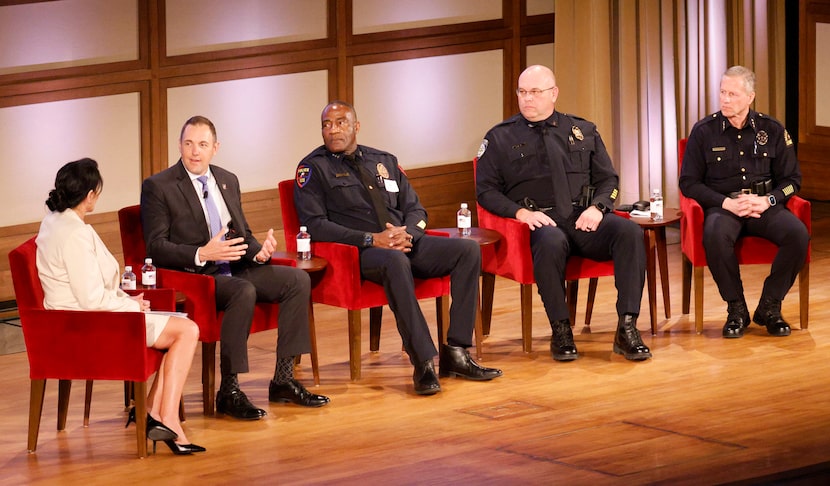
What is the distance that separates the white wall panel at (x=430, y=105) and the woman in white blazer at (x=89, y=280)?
391 cm

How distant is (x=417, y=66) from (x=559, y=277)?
312 cm

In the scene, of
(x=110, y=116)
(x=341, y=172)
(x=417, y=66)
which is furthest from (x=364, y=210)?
(x=417, y=66)

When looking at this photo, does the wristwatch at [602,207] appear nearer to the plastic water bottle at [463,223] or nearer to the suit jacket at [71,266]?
the plastic water bottle at [463,223]

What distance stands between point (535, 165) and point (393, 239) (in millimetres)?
933

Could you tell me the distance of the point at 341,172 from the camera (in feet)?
20.0

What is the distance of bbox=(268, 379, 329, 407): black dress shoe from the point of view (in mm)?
5492

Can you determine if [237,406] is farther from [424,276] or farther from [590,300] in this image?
[590,300]

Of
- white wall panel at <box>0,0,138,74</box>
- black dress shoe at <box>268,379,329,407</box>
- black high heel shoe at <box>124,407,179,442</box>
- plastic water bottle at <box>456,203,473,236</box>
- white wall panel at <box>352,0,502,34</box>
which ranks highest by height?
white wall panel at <box>352,0,502,34</box>

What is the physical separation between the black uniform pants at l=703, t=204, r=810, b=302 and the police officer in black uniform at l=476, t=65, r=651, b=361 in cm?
51

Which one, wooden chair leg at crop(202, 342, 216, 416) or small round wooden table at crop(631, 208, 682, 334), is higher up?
small round wooden table at crop(631, 208, 682, 334)

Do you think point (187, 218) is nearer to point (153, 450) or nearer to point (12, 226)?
point (153, 450)

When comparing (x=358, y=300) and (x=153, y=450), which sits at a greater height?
(x=358, y=300)

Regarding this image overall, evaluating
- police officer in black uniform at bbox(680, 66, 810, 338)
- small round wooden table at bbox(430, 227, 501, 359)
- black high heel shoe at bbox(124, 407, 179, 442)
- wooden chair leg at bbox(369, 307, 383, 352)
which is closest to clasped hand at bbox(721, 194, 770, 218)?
police officer in black uniform at bbox(680, 66, 810, 338)

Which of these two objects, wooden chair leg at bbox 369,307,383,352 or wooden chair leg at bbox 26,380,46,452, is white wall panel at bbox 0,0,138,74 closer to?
wooden chair leg at bbox 369,307,383,352
